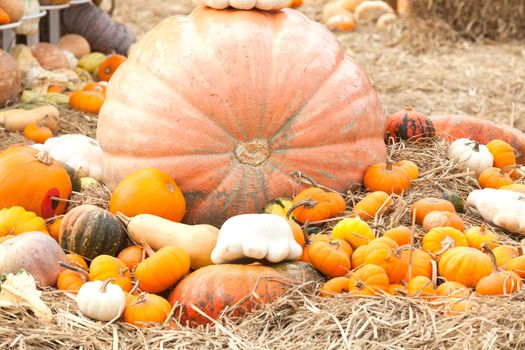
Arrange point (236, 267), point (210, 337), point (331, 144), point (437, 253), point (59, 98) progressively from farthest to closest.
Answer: point (59, 98) → point (331, 144) → point (437, 253) → point (236, 267) → point (210, 337)

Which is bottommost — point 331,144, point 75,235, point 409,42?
point 409,42

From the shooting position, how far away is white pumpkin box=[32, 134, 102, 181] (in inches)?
188


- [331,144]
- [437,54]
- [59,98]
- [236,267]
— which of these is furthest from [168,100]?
[437,54]

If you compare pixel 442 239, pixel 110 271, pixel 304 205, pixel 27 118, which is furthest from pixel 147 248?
pixel 27 118

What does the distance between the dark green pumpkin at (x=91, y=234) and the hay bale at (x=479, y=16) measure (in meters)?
7.48

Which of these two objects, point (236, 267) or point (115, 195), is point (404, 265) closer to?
point (236, 267)

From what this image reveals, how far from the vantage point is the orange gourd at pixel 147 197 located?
3879 mm

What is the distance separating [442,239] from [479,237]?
0.61 feet

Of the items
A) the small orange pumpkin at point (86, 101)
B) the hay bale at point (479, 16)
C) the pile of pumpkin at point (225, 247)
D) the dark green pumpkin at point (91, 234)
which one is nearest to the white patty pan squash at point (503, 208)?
the pile of pumpkin at point (225, 247)

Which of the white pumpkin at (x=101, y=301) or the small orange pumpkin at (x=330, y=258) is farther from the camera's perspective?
A: the small orange pumpkin at (x=330, y=258)

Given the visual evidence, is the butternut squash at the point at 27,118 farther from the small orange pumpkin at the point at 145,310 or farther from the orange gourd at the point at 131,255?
the small orange pumpkin at the point at 145,310

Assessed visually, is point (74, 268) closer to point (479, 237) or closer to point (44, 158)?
point (44, 158)

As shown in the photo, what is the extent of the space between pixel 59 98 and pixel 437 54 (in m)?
4.73

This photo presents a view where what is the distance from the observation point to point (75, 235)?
369 centimetres
